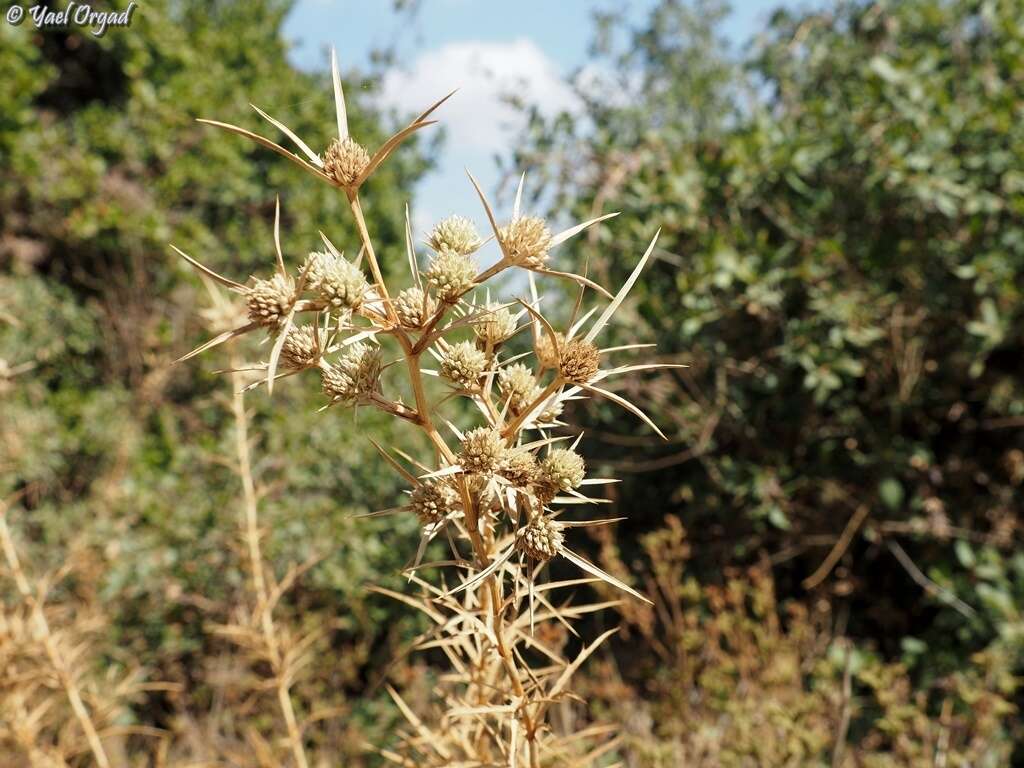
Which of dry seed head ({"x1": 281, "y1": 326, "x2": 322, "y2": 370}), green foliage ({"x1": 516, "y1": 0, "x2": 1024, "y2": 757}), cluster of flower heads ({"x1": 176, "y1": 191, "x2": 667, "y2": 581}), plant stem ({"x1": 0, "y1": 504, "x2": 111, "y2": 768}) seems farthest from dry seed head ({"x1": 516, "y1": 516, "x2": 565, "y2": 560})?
green foliage ({"x1": 516, "y1": 0, "x2": 1024, "y2": 757})

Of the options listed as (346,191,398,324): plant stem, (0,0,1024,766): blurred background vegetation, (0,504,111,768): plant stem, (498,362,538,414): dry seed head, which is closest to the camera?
(346,191,398,324): plant stem

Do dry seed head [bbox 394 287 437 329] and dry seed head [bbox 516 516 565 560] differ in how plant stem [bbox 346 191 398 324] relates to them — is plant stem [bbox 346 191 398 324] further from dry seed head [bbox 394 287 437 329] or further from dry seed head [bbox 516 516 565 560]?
dry seed head [bbox 516 516 565 560]

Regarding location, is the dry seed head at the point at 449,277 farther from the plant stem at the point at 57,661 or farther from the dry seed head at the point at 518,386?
the plant stem at the point at 57,661

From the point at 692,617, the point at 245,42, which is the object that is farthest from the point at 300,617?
the point at 245,42

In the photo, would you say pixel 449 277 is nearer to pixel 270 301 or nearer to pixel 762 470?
pixel 270 301

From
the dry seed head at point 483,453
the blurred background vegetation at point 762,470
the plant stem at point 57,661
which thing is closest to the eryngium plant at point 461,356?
the dry seed head at point 483,453

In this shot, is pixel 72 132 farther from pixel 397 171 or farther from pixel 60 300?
pixel 397 171
